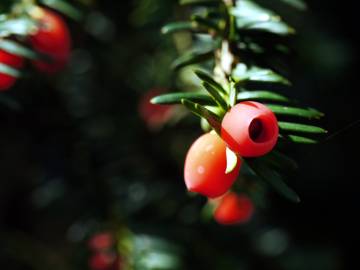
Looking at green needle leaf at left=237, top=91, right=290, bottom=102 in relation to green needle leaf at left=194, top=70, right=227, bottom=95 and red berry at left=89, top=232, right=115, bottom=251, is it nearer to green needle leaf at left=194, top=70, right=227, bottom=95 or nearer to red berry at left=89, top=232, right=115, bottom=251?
green needle leaf at left=194, top=70, right=227, bottom=95

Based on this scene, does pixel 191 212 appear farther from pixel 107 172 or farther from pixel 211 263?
pixel 107 172

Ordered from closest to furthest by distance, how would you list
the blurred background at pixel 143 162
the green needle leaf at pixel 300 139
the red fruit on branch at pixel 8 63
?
the green needle leaf at pixel 300 139 → the red fruit on branch at pixel 8 63 → the blurred background at pixel 143 162

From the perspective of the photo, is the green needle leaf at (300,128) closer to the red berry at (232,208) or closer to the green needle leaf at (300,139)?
the green needle leaf at (300,139)

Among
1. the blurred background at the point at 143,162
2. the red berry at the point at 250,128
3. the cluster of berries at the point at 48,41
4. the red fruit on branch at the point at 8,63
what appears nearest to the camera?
the red berry at the point at 250,128

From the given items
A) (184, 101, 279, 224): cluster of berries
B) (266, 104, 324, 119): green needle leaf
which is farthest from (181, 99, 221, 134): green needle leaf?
(266, 104, 324, 119): green needle leaf

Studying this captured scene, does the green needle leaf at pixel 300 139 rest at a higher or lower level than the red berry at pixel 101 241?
lower

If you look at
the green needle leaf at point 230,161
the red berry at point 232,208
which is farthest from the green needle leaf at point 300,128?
the red berry at point 232,208

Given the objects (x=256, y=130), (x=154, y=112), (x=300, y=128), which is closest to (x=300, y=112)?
(x=300, y=128)

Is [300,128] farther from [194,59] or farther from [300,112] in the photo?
[194,59]
